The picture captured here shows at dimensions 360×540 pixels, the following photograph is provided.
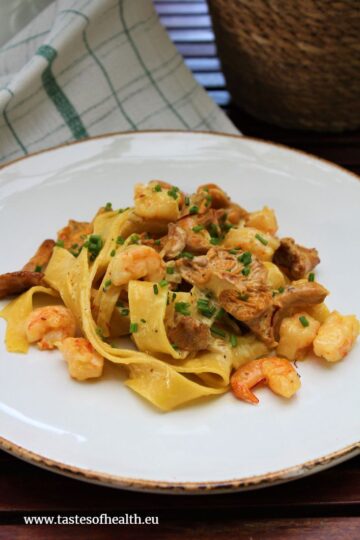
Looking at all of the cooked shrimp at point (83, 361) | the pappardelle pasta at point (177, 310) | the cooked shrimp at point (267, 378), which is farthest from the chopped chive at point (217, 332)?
the cooked shrimp at point (83, 361)

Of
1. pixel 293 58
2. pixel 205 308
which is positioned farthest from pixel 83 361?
pixel 293 58

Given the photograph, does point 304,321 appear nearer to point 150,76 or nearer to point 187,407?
point 187,407

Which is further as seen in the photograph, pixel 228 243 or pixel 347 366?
pixel 228 243

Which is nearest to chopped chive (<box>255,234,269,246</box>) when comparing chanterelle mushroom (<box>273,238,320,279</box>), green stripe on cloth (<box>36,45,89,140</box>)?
chanterelle mushroom (<box>273,238,320,279</box>)

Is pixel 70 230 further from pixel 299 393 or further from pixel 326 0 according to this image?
pixel 326 0

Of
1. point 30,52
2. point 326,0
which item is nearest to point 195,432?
→ point 326,0
